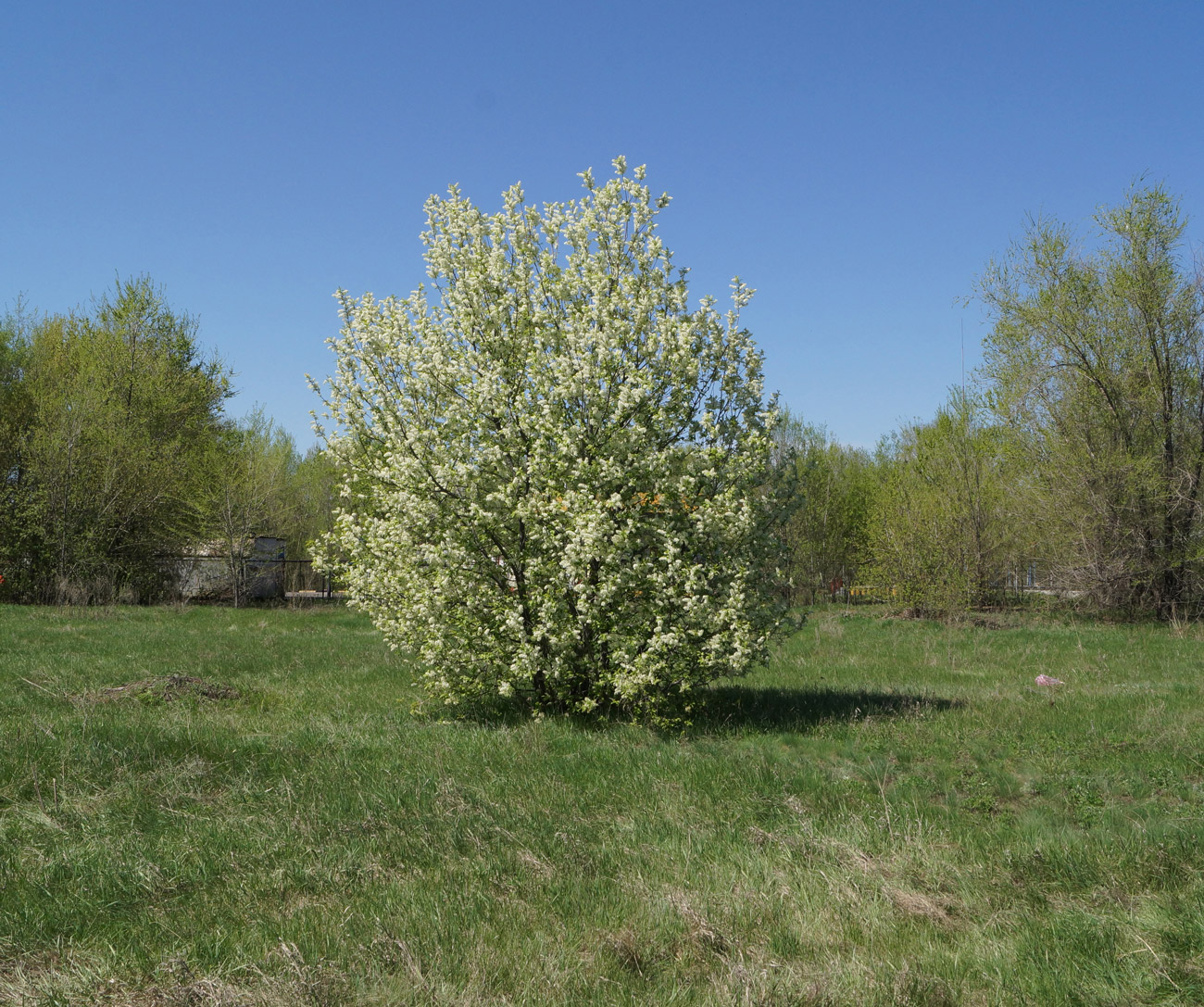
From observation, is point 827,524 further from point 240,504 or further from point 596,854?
point 596,854

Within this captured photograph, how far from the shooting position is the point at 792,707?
11469 mm

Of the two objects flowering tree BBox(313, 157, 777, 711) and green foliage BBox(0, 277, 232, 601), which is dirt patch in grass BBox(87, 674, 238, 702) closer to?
flowering tree BBox(313, 157, 777, 711)

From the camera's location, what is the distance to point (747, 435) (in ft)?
32.3

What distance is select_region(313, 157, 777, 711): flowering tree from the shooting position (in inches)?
368

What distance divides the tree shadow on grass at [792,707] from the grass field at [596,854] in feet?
0.25

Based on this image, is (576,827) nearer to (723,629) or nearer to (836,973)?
(836,973)

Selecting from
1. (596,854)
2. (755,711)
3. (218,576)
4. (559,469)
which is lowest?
(596,854)

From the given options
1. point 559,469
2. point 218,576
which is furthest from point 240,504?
point 559,469

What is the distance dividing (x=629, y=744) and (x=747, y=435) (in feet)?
11.7

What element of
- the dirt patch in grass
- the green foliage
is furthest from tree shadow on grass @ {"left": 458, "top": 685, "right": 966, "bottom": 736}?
the green foliage

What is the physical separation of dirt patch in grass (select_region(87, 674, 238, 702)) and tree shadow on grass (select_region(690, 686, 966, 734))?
6.52 meters

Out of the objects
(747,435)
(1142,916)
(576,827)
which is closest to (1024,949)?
(1142,916)

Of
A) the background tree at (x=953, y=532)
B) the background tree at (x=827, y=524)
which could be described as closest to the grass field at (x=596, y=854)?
the background tree at (x=953, y=532)

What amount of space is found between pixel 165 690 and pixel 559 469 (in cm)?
656
